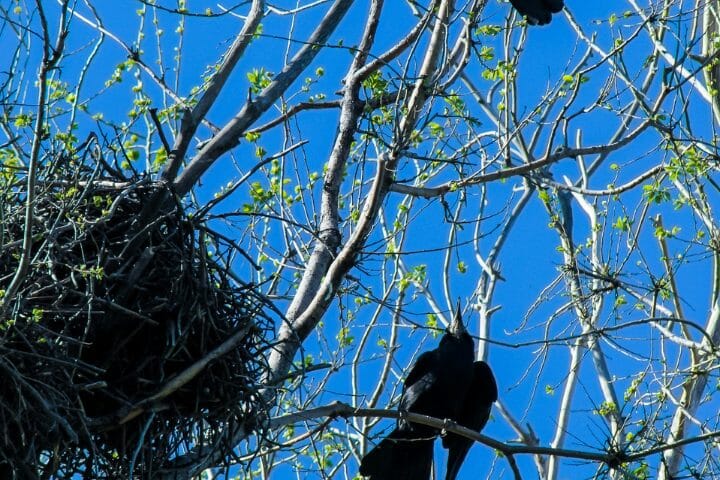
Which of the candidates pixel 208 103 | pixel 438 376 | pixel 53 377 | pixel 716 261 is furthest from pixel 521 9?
pixel 716 261

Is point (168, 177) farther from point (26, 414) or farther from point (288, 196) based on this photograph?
point (288, 196)

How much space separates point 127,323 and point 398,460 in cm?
217

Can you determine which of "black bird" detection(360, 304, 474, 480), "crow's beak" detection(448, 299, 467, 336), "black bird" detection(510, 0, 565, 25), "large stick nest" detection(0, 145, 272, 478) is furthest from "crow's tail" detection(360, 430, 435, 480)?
"black bird" detection(510, 0, 565, 25)

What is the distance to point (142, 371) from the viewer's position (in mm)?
5199

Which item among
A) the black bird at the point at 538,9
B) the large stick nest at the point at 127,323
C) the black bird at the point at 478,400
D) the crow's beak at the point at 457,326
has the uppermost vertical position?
the black bird at the point at 538,9

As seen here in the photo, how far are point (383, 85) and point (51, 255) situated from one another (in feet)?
6.50

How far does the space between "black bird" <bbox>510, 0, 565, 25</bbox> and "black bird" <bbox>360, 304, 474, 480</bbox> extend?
2052mm

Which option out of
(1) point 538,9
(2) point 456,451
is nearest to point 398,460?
(2) point 456,451

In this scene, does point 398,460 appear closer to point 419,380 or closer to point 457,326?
point 419,380

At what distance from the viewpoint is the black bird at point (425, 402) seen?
6762mm

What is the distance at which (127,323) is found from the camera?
206 inches

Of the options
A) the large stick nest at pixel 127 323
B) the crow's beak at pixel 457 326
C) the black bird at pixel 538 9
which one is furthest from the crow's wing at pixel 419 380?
the black bird at pixel 538 9

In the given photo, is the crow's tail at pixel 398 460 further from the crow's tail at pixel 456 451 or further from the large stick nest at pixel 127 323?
the large stick nest at pixel 127 323

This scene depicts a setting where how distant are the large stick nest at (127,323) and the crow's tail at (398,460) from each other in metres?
1.54
